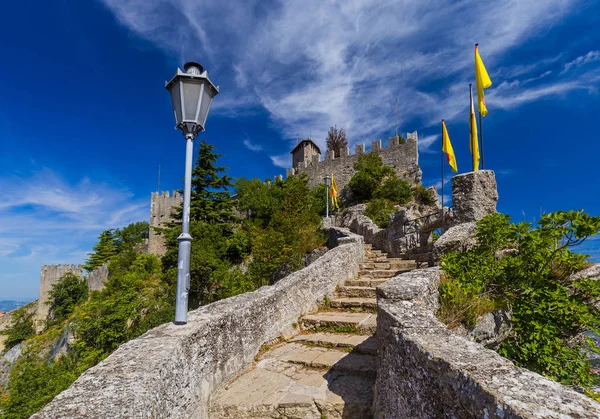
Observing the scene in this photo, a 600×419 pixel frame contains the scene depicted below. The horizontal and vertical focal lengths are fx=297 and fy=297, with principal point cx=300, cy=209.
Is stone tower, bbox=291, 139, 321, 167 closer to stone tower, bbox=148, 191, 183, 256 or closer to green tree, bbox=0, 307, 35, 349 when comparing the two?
stone tower, bbox=148, 191, 183, 256

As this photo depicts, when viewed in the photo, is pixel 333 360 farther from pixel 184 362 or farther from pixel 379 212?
pixel 379 212

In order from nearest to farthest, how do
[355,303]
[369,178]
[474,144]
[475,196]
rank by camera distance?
[355,303] < [475,196] < [474,144] < [369,178]

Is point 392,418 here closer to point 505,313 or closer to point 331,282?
point 505,313

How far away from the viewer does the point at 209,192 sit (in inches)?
981

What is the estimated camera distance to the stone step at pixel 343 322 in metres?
4.89

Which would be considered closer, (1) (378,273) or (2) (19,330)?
(1) (378,273)

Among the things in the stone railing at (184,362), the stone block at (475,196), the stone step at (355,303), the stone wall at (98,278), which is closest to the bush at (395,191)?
the stone block at (475,196)

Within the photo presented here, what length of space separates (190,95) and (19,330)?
44.3 meters

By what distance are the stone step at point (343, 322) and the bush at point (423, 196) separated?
24.4 metres

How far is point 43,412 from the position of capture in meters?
1.70

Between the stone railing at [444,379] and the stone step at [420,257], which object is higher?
the stone step at [420,257]

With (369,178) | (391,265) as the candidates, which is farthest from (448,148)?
(369,178)

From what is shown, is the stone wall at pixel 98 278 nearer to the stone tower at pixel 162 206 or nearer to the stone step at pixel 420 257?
the stone tower at pixel 162 206

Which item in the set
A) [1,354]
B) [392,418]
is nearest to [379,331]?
[392,418]
